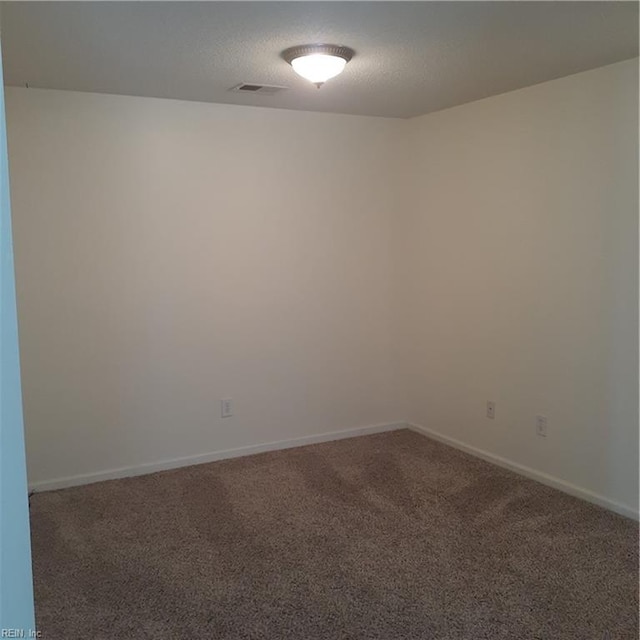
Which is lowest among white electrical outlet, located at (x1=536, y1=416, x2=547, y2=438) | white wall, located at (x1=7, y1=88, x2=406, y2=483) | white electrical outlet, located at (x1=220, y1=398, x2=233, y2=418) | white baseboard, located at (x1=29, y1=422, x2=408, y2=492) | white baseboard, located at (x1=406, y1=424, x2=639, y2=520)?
white baseboard, located at (x1=406, y1=424, x2=639, y2=520)

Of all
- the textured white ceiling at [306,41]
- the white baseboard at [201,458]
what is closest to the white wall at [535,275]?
the textured white ceiling at [306,41]

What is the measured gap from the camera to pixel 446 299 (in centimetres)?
432

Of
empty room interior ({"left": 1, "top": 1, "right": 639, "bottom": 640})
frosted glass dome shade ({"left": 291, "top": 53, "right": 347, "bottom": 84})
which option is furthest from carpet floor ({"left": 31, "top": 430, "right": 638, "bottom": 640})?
frosted glass dome shade ({"left": 291, "top": 53, "right": 347, "bottom": 84})

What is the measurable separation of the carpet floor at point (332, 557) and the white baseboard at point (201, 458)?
0.08 m

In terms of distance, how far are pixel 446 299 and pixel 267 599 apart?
2.43 meters

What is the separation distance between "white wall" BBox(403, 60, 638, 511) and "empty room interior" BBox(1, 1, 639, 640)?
0.02 m

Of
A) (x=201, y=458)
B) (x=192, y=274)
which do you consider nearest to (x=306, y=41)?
(x=192, y=274)

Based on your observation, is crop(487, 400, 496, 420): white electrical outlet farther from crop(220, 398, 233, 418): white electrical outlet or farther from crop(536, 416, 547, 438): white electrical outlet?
crop(220, 398, 233, 418): white electrical outlet

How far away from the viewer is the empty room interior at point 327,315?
8.26ft

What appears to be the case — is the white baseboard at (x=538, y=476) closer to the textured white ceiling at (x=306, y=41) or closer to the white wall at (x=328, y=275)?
the white wall at (x=328, y=275)

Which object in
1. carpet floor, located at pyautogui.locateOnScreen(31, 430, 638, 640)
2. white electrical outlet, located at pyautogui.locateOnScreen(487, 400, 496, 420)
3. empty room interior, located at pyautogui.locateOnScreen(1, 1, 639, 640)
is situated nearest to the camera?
carpet floor, located at pyautogui.locateOnScreen(31, 430, 638, 640)

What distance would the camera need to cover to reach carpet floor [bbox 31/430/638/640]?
2416 millimetres

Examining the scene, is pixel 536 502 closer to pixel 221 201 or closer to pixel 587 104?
pixel 587 104

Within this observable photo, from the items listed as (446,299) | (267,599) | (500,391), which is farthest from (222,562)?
(446,299)
